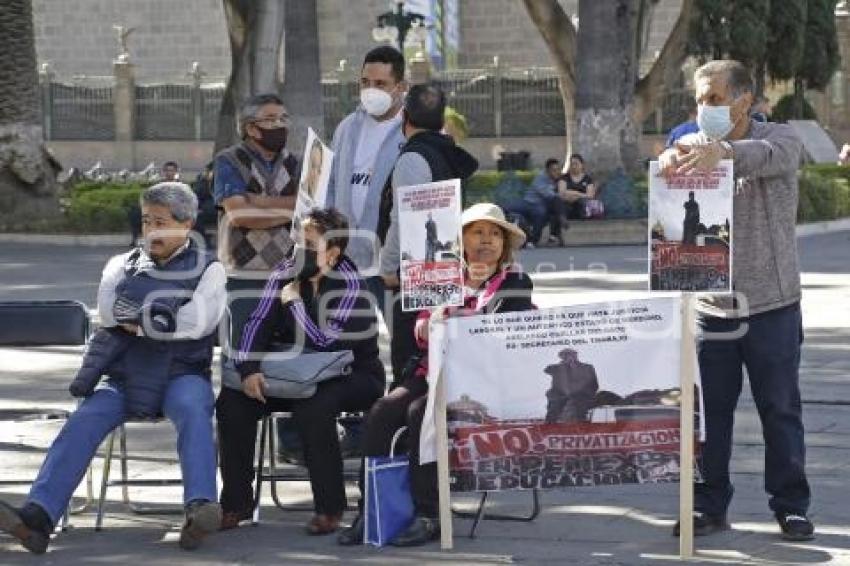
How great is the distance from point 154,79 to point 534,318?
55.1 meters

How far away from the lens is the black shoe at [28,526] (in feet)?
25.9

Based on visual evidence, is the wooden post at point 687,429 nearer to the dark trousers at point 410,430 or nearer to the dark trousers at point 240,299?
the dark trousers at point 410,430

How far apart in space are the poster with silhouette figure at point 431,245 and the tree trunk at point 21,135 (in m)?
20.3

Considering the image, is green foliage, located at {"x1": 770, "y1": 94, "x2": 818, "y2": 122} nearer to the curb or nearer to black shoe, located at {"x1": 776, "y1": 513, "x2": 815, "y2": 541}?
the curb

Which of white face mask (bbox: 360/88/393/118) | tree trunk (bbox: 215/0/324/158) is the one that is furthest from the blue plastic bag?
tree trunk (bbox: 215/0/324/158)

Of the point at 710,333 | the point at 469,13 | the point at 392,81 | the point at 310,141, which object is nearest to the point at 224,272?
the point at 310,141

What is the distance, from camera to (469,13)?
2336 inches

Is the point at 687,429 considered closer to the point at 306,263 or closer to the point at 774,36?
the point at 306,263

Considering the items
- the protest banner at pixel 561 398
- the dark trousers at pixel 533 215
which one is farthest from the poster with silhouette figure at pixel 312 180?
the dark trousers at pixel 533 215

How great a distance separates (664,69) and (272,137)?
973 inches

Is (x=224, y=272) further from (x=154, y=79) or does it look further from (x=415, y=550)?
(x=154, y=79)

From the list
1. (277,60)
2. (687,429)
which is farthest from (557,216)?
(687,429)

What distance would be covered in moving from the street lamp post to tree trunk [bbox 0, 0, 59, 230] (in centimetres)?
1305

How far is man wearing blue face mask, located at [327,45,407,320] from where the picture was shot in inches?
366
